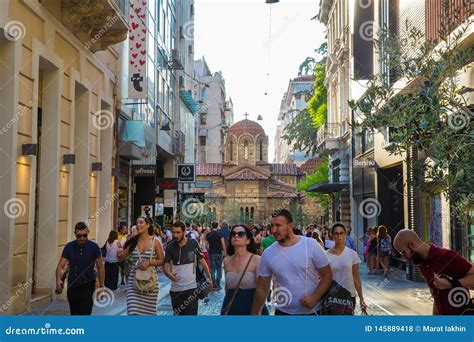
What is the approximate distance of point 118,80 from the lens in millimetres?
21812

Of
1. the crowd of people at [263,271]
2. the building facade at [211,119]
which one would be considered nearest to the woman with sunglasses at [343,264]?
the crowd of people at [263,271]

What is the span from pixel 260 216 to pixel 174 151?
215 ft

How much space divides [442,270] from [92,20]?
12.2 metres

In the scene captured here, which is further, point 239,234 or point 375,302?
point 375,302

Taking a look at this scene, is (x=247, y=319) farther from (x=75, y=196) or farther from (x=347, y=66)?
(x=347, y=66)

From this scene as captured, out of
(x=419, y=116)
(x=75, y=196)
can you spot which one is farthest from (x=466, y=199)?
(x=75, y=196)

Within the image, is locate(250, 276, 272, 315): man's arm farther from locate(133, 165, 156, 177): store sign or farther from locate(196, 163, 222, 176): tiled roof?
locate(196, 163, 222, 176): tiled roof

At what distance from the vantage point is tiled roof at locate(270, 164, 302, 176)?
105 metres

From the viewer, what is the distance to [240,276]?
7.00 meters

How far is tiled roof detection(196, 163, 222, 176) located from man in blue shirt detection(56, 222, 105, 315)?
303 feet

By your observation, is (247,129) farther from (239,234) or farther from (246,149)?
(239,234)

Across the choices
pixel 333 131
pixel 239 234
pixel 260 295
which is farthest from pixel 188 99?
pixel 260 295

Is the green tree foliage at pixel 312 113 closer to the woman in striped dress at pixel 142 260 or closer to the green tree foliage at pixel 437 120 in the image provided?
the green tree foliage at pixel 437 120

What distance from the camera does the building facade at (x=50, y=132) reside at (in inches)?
462
